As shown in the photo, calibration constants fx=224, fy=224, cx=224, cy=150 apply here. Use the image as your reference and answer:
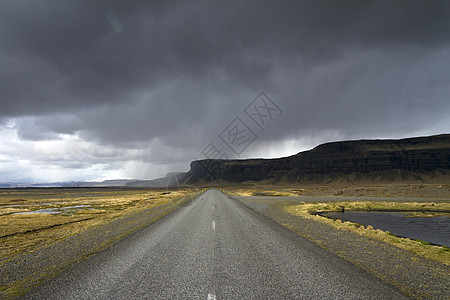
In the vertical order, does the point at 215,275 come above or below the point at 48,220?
above

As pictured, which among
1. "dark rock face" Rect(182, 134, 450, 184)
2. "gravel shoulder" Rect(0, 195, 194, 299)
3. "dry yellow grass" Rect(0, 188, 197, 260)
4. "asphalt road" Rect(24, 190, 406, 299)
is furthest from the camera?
"dark rock face" Rect(182, 134, 450, 184)

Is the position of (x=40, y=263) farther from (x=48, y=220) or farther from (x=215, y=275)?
(x=48, y=220)

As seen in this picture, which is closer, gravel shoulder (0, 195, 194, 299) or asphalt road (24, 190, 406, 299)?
asphalt road (24, 190, 406, 299)

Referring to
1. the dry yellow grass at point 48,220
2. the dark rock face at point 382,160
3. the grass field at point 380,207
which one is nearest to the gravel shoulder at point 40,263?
the dry yellow grass at point 48,220

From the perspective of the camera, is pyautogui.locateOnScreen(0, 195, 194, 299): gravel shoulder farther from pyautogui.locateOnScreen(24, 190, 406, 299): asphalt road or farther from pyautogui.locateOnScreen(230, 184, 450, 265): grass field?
pyautogui.locateOnScreen(230, 184, 450, 265): grass field

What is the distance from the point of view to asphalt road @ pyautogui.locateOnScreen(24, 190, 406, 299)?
4.66m

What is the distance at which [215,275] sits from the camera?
563cm

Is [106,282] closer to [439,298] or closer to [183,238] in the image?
[183,238]

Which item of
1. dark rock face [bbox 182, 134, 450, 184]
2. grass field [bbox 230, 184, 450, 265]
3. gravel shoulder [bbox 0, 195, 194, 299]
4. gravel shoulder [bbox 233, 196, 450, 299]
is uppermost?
dark rock face [bbox 182, 134, 450, 184]

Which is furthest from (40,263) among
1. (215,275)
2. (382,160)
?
(382,160)

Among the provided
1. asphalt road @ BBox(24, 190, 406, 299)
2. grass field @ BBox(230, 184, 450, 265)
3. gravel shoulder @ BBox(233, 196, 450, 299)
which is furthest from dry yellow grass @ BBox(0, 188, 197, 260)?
grass field @ BBox(230, 184, 450, 265)

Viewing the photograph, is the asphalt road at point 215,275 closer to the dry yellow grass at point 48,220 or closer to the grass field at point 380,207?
the grass field at point 380,207

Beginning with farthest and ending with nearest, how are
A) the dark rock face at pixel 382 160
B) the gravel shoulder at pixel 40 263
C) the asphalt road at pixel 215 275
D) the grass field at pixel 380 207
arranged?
1. the dark rock face at pixel 382 160
2. the grass field at pixel 380 207
3. the gravel shoulder at pixel 40 263
4. the asphalt road at pixel 215 275

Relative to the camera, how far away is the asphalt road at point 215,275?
466 centimetres
